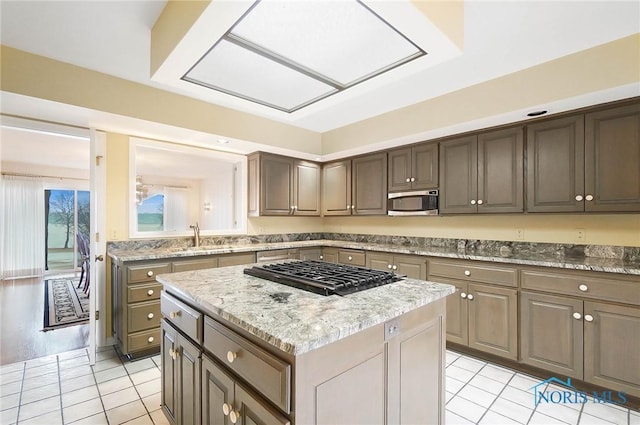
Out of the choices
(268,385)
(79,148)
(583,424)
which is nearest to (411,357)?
(268,385)

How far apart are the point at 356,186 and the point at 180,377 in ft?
10.4

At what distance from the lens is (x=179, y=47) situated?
1.47m

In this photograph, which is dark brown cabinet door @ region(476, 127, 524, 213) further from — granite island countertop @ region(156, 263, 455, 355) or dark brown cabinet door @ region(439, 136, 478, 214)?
granite island countertop @ region(156, 263, 455, 355)

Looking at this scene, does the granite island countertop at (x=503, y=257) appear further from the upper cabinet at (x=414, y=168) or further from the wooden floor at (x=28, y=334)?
the wooden floor at (x=28, y=334)

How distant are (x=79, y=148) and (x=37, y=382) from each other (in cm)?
388

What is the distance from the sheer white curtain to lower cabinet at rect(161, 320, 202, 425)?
22.1 ft

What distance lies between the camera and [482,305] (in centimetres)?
265

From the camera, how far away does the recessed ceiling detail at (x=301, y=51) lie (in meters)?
1.17

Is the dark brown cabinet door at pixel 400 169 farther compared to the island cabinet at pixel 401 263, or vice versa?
the dark brown cabinet door at pixel 400 169

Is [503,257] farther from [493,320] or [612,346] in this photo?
[612,346]

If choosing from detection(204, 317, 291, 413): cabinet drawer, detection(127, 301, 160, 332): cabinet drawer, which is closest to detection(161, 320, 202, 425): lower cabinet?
detection(204, 317, 291, 413): cabinet drawer

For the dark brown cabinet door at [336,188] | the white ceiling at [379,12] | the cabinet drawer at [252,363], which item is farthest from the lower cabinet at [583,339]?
the dark brown cabinet door at [336,188]

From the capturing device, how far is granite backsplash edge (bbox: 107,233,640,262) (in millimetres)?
2508

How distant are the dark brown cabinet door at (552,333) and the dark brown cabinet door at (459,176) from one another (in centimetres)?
103
